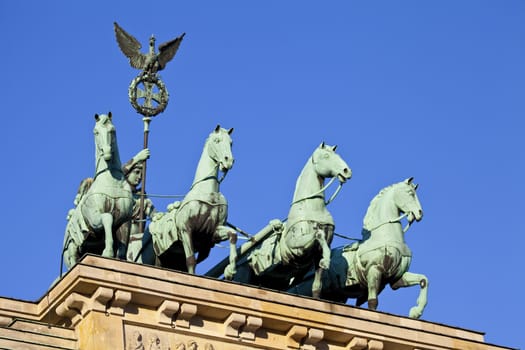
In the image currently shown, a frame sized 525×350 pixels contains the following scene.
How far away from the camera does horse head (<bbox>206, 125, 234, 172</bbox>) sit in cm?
3459

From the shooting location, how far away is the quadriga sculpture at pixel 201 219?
113ft

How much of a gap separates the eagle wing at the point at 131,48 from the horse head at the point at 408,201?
5.75 meters

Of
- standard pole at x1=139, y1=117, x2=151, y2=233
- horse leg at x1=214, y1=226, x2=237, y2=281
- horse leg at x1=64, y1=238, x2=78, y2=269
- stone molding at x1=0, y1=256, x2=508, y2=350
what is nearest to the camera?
stone molding at x1=0, y1=256, x2=508, y2=350

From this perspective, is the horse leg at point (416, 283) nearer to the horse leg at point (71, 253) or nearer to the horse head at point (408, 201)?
the horse head at point (408, 201)

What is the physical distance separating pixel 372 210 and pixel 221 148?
308cm

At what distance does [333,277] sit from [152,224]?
10.2ft

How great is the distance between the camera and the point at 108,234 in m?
33.7

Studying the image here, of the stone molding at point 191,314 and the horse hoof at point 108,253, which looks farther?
the horse hoof at point 108,253

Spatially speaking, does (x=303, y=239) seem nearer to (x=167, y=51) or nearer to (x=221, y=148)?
(x=221, y=148)

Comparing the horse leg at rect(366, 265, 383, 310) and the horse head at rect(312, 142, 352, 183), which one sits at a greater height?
the horse head at rect(312, 142, 352, 183)

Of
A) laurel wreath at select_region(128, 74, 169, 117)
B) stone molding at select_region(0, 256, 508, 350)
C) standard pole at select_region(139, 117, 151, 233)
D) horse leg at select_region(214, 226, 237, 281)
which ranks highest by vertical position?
laurel wreath at select_region(128, 74, 169, 117)

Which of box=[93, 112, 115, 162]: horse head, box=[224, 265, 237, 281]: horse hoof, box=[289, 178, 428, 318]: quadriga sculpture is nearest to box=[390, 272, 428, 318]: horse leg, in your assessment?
box=[289, 178, 428, 318]: quadriga sculpture

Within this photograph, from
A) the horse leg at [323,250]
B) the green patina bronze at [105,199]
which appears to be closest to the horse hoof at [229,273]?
the horse leg at [323,250]

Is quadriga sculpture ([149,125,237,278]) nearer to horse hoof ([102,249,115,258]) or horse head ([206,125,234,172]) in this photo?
horse head ([206,125,234,172])
